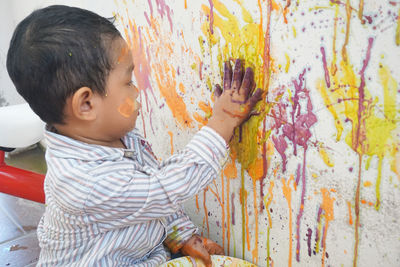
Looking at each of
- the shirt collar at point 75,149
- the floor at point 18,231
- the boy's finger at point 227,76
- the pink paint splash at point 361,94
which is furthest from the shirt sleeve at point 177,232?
the floor at point 18,231

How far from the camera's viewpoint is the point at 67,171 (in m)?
0.67

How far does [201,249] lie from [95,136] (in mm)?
401

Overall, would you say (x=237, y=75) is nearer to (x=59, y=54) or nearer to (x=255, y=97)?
(x=255, y=97)

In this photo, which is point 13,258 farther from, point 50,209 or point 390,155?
point 390,155

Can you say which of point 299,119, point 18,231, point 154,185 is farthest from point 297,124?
point 18,231

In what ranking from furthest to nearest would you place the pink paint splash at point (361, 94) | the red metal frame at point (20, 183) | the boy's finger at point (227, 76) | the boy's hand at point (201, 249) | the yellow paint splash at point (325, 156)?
the red metal frame at point (20, 183) → the boy's hand at point (201, 249) → the boy's finger at point (227, 76) → the yellow paint splash at point (325, 156) → the pink paint splash at point (361, 94)

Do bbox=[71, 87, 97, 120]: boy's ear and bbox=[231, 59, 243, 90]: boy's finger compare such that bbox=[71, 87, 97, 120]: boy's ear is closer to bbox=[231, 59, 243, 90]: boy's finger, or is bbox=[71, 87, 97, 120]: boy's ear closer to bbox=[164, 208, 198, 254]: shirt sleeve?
bbox=[231, 59, 243, 90]: boy's finger

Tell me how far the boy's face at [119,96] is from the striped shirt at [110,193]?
0.06 m

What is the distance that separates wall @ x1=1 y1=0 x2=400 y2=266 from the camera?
548 mm

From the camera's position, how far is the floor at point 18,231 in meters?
1.28

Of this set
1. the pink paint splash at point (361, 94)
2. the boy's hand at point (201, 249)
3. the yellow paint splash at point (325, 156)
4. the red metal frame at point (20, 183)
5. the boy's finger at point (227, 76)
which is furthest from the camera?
the red metal frame at point (20, 183)

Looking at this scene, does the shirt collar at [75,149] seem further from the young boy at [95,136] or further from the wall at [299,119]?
the wall at [299,119]

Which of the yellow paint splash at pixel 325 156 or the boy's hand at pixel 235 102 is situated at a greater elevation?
the boy's hand at pixel 235 102

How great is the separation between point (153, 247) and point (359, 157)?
0.53m
